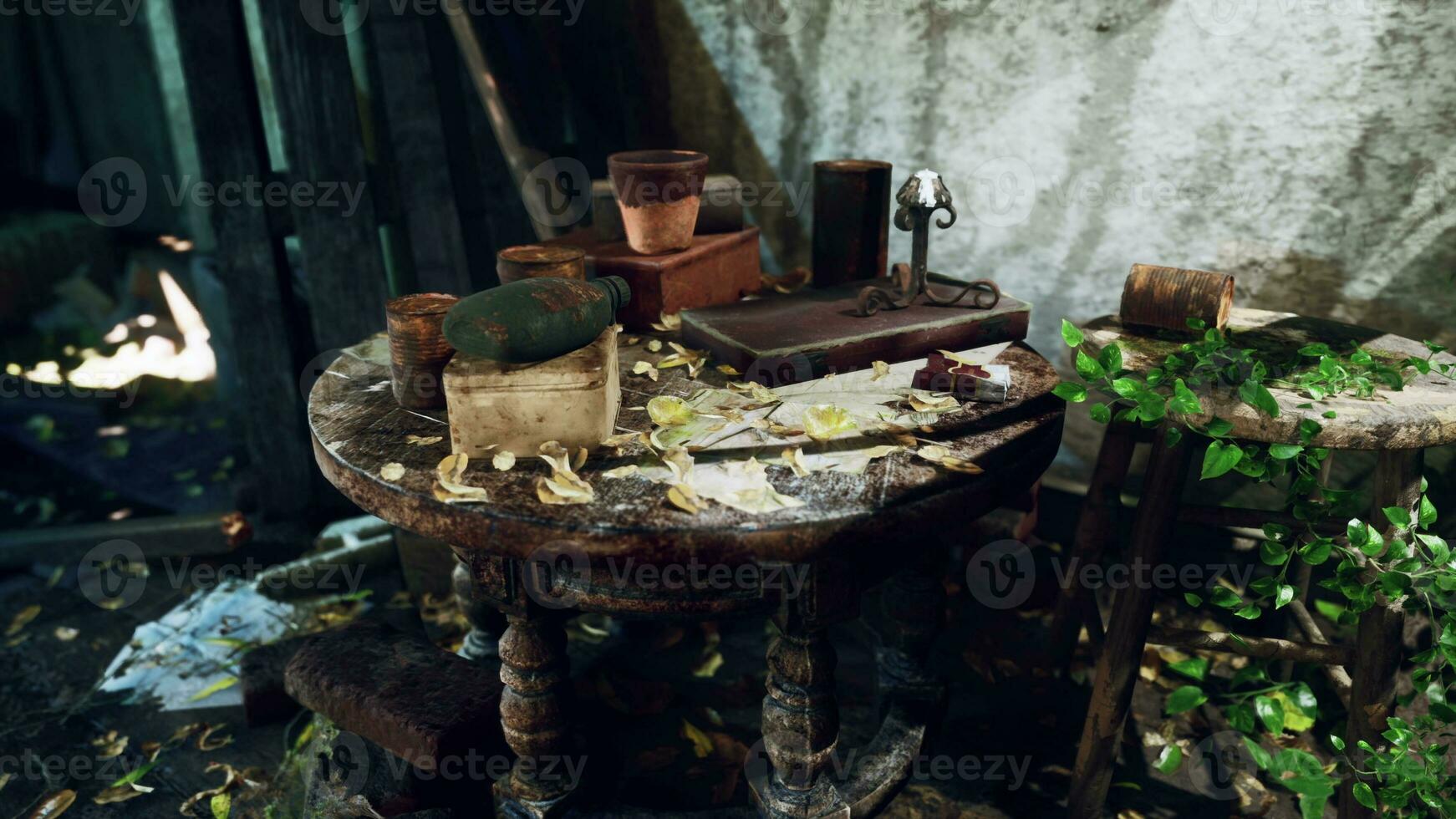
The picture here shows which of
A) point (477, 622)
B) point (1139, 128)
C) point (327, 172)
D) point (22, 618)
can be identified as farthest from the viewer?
point (22, 618)

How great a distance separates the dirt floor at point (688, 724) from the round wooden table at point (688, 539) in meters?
0.49

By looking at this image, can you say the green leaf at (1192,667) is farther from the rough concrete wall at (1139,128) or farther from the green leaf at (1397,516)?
the rough concrete wall at (1139,128)

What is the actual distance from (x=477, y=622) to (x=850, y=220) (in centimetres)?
157

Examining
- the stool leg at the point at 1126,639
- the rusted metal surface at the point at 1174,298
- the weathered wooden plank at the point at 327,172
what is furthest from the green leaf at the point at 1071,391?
the weathered wooden plank at the point at 327,172

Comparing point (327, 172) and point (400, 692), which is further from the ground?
point (327, 172)

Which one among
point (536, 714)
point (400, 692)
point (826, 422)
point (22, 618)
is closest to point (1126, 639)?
point (826, 422)

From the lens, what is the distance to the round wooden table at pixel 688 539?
151 cm

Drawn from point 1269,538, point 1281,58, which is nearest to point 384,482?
point 1269,538

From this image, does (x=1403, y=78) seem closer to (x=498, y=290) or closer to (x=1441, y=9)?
(x=1441, y=9)

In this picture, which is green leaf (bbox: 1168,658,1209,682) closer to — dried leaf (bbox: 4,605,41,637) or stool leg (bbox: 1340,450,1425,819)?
stool leg (bbox: 1340,450,1425,819)

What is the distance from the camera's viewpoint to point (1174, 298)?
87.0 inches

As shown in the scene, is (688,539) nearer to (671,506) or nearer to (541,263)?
(671,506)

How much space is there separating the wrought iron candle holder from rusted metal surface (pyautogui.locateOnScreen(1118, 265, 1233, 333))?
0.33m

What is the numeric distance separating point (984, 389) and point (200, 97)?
281 centimetres
